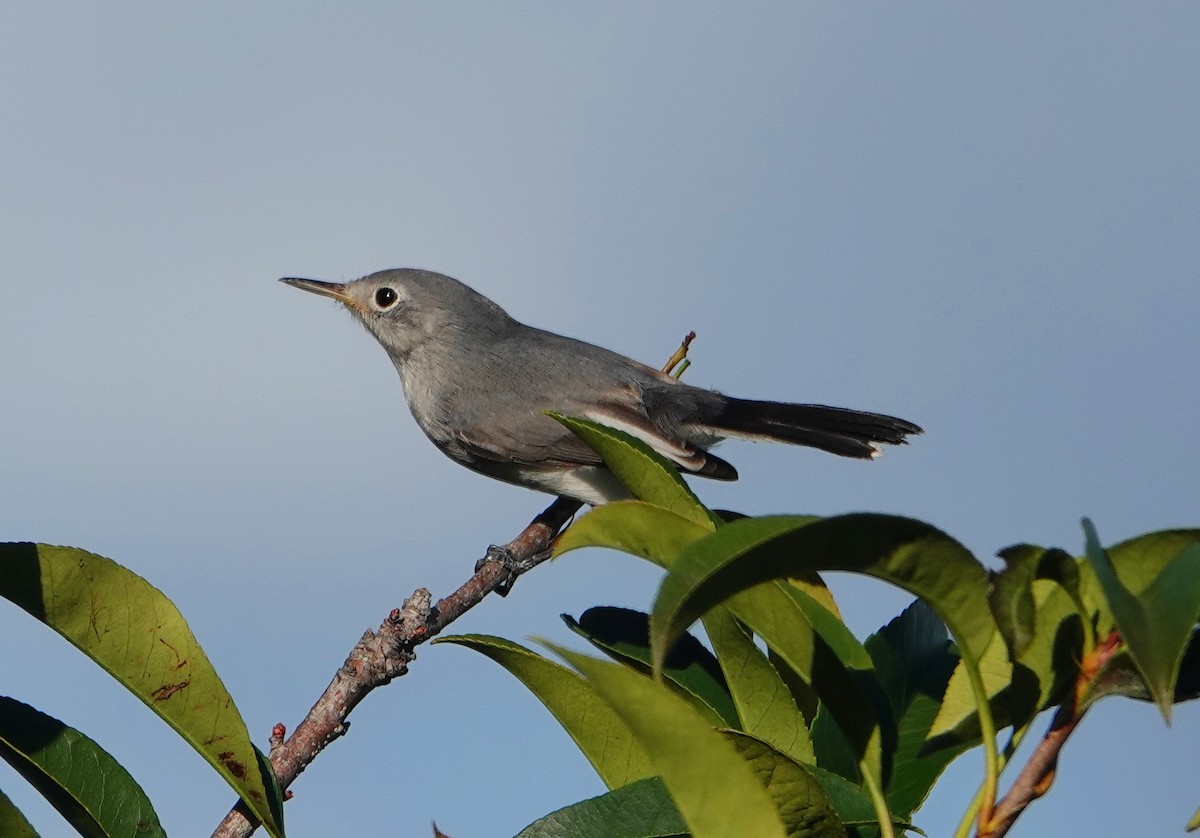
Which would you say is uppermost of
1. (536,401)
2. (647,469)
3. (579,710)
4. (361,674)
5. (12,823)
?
(536,401)

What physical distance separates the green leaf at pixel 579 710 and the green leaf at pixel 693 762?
0.72 m

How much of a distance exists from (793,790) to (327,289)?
6382 millimetres

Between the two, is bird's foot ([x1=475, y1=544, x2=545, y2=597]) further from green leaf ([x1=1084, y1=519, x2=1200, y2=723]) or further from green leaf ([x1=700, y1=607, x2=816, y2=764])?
green leaf ([x1=1084, y1=519, x2=1200, y2=723])

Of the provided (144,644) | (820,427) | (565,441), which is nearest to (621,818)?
(144,644)

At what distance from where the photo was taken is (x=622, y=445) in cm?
215

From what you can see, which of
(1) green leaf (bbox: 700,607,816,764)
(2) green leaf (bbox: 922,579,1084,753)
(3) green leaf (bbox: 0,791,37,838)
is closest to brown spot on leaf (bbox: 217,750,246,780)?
(3) green leaf (bbox: 0,791,37,838)

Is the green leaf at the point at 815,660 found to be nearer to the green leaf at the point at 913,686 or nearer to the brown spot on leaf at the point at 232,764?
the green leaf at the point at 913,686

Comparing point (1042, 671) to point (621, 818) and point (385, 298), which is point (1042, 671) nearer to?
point (621, 818)

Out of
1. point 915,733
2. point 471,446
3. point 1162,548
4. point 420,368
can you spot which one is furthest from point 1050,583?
point 420,368

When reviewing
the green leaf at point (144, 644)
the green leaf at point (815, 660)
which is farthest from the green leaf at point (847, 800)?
the green leaf at point (144, 644)

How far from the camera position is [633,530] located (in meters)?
1.79

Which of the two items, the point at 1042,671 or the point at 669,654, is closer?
the point at 1042,671

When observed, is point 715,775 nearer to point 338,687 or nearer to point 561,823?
point 561,823

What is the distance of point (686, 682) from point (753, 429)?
3533 millimetres
